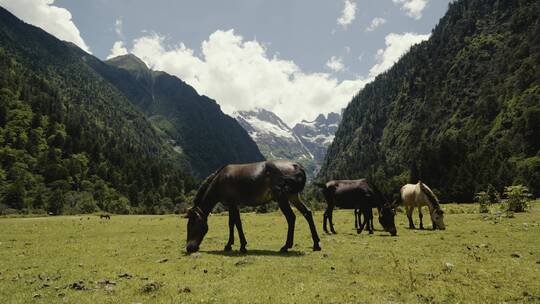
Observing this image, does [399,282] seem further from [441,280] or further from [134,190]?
[134,190]

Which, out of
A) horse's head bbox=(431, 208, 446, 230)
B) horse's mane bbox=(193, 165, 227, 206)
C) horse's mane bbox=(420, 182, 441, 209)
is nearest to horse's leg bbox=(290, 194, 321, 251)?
horse's mane bbox=(193, 165, 227, 206)

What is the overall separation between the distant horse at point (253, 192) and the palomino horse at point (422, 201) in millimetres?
13044

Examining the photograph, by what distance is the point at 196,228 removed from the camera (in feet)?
55.8

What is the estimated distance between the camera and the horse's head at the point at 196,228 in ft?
55.1

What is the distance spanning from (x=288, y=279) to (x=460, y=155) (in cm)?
10425

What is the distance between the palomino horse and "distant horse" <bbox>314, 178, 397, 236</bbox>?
3270 mm

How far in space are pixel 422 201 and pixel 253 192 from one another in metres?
17.1

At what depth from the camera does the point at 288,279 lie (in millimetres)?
11156

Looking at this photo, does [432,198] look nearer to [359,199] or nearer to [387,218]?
[387,218]

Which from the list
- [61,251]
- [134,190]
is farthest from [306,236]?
[134,190]

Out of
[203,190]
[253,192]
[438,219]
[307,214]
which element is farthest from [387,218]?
[203,190]

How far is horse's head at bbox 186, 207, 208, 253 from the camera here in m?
16.8

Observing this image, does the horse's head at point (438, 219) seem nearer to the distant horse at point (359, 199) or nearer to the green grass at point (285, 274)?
the distant horse at point (359, 199)

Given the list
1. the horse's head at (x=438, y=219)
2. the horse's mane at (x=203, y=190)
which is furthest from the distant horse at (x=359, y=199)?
the horse's mane at (x=203, y=190)
